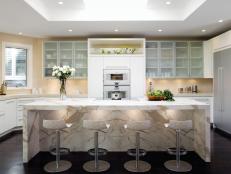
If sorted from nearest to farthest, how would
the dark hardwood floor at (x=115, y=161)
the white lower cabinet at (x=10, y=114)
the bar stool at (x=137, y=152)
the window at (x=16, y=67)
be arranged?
the bar stool at (x=137, y=152), the dark hardwood floor at (x=115, y=161), the white lower cabinet at (x=10, y=114), the window at (x=16, y=67)

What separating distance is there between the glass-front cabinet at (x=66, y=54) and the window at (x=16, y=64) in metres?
0.67

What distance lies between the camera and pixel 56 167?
3.42 m

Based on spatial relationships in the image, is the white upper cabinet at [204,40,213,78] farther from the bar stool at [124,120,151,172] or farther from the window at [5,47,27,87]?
the window at [5,47,27,87]

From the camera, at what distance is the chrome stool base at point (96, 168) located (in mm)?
3336

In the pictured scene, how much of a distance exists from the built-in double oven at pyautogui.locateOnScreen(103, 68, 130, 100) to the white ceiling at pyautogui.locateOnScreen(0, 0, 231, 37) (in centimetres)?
112

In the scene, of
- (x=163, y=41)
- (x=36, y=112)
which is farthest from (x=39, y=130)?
(x=163, y=41)

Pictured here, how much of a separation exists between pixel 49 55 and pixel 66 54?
51 centimetres

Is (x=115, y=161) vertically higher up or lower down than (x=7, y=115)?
lower down

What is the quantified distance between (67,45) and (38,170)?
13.1 ft

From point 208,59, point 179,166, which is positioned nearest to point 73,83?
point 208,59

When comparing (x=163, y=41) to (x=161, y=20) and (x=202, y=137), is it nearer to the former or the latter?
(x=161, y=20)

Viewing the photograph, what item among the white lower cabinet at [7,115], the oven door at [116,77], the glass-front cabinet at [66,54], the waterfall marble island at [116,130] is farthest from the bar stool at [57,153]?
the glass-front cabinet at [66,54]

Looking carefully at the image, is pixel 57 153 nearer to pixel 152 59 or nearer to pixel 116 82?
pixel 116 82

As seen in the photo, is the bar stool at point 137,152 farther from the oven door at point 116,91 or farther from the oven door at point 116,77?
the oven door at point 116,77
